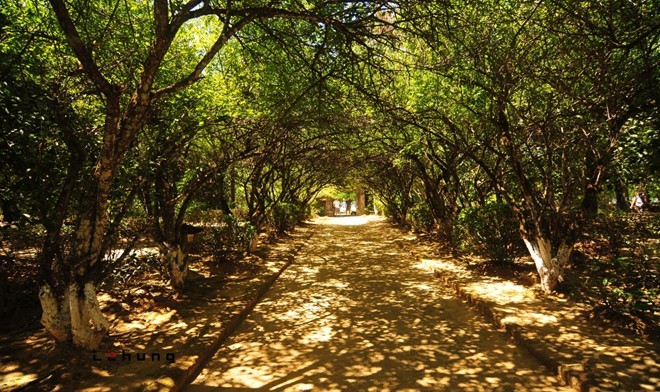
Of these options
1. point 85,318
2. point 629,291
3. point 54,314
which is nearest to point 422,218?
point 629,291

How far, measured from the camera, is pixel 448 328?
18.5 ft

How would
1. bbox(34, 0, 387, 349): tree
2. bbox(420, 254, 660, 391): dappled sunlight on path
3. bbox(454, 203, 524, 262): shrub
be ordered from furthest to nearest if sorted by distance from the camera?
bbox(454, 203, 524, 262): shrub, bbox(34, 0, 387, 349): tree, bbox(420, 254, 660, 391): dappled sunlight on path

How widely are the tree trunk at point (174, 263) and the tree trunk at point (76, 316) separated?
294 cm

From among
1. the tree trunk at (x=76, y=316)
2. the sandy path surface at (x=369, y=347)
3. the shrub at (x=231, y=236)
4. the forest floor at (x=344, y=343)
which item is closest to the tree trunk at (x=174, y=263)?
the forest floor at (x=344, y=343)

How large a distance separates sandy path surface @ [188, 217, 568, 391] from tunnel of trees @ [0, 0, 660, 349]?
202 centimetres

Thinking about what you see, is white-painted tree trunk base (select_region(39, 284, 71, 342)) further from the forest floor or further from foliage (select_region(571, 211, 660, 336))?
foliage (select_region(571, 211, 660, 336))

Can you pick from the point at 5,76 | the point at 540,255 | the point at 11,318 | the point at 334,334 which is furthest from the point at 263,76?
the point at 540,255

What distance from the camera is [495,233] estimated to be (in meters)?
8.97

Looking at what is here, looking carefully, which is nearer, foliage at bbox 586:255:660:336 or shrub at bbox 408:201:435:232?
foliage at bbox 586:255:660:336

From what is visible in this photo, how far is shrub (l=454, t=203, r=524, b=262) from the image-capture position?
880 centimetres

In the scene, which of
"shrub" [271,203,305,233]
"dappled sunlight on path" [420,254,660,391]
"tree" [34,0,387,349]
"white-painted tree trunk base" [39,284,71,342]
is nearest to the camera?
"dappled sunlight on path" [420,254,660,391]

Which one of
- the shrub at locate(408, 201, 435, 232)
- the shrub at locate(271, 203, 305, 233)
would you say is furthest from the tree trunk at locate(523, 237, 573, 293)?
the shrub at locate(271, 203, 305, 233)

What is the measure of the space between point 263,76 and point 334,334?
626 centimetres

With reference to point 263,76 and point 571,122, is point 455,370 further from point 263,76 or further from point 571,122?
point 263,76
